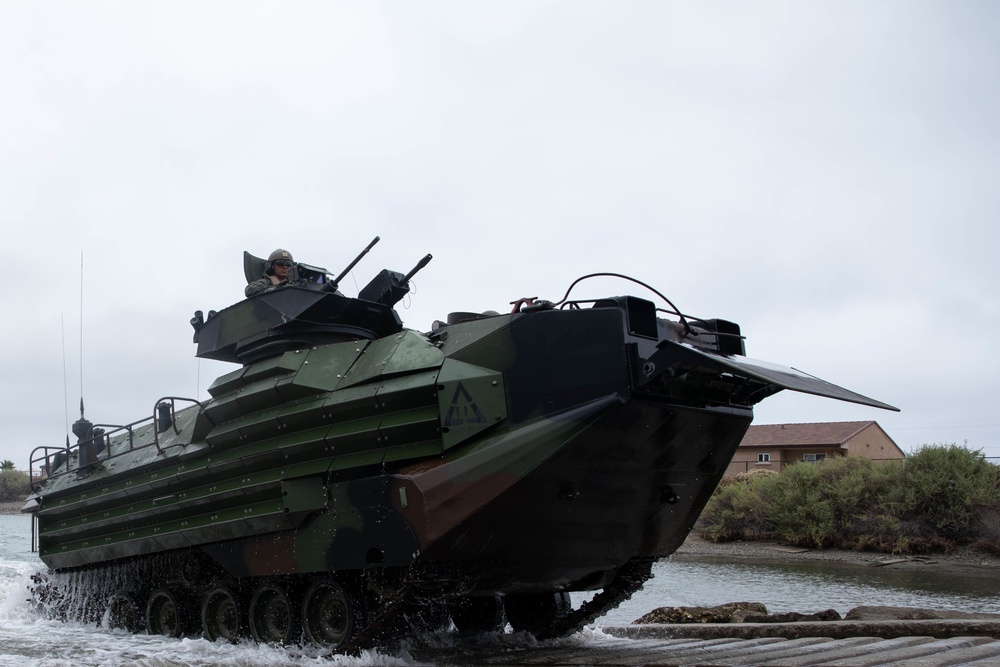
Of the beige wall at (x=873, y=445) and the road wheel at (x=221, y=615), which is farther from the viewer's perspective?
the beige wall at (x=873, y=445)

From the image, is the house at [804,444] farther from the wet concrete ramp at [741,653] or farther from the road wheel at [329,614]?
the road wheel at [329,614]

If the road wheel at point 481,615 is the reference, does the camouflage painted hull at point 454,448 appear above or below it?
above

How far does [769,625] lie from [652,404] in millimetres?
3675

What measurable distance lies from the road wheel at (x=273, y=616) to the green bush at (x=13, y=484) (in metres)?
47.2

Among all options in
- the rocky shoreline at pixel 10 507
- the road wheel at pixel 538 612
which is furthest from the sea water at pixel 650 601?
the rocky shoreline at pixel 10 507

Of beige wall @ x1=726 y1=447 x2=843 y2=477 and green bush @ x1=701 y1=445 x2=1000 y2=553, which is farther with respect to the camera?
beige wall @ x1=726 y1=447 x2=843 y2=477

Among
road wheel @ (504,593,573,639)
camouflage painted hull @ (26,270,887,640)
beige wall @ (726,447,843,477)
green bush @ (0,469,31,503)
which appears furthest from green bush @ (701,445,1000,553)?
green bush @ (0,469,31,503)

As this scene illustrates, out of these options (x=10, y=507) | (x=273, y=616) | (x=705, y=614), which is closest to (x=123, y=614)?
(x=273, y=616)

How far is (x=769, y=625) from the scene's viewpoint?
432 inches

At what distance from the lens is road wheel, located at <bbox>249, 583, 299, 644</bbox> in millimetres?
10695

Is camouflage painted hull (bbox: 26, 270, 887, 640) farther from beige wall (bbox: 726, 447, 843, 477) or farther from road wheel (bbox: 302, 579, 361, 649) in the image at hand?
beige wall (bbox: 726, 447, 843, 477)

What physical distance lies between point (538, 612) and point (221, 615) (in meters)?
3.88

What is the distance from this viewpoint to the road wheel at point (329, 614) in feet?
32.4

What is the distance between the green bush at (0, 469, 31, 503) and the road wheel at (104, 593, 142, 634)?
43056 millimetres
